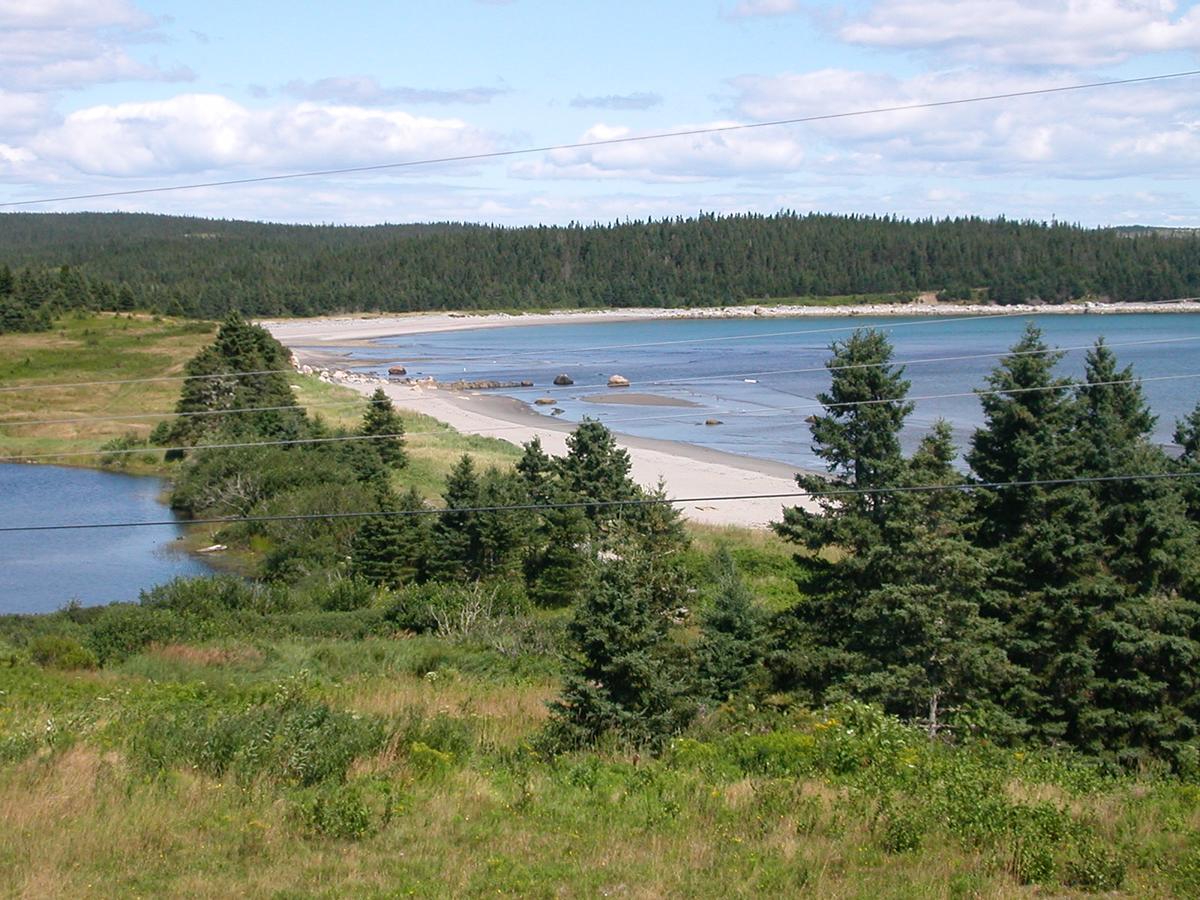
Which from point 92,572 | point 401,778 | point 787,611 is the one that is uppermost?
point 401,778

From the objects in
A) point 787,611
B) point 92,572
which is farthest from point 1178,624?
point 92,572

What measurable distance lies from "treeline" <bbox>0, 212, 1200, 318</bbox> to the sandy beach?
683 cm

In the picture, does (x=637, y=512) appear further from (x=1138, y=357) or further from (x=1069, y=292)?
(x=1069, y=292)

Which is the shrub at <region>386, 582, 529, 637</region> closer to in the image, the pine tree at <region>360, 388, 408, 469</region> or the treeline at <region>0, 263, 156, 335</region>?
the pine tree at <region>360, 388, 408, 469</region>

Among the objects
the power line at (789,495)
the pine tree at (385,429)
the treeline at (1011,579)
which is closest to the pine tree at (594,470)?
the power line at (789,495)

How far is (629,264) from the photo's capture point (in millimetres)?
152625

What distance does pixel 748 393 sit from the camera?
62.2m

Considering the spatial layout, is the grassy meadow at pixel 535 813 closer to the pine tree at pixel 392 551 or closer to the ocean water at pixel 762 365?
the pine tree at pixel 392 551

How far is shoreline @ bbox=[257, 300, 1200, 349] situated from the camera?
10956 cm

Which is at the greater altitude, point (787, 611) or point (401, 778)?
point (401, 778)

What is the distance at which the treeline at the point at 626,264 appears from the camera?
396 feet

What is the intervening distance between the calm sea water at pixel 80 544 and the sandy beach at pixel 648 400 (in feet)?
41.1

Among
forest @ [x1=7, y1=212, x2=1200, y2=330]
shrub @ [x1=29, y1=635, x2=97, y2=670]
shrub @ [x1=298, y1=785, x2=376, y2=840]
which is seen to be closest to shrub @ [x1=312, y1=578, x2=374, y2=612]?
shrub @ [x1=29, y1=635, x2=97, y2=670]

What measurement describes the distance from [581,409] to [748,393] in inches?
377
